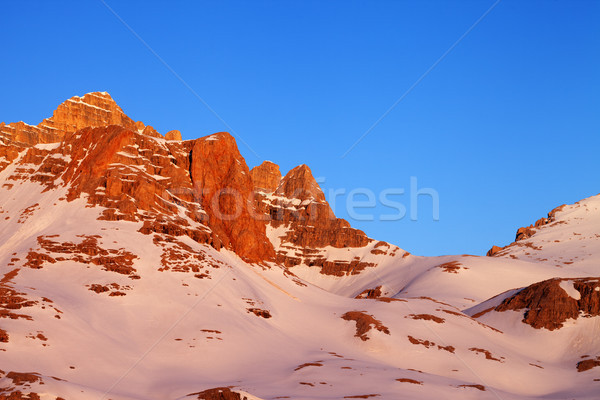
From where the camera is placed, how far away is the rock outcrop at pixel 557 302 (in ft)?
449

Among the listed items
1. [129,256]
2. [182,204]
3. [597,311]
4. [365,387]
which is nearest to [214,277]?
[129,256]

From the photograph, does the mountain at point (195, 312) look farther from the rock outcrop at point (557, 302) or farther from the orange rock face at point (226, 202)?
the orange rock face at point (226, 202)

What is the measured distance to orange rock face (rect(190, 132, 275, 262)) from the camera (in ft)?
602

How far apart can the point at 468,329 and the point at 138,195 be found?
89.3 metres

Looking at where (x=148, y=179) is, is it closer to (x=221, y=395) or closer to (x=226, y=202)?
(x=226, y=202)

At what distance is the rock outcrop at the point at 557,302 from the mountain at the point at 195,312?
369mm

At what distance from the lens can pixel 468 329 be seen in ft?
431

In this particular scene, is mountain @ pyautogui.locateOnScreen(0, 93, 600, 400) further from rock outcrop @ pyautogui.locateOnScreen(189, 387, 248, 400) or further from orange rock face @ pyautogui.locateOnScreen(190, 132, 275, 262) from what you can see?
orange rock face @ pyautogui.locateOnScreen(190, 132, 275, 262)

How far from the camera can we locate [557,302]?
141 meters

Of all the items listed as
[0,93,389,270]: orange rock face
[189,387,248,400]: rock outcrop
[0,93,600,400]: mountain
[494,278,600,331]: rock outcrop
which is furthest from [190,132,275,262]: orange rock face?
[189,387,248,400]: rock outcrop

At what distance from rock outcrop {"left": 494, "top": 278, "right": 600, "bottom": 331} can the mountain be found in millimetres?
369

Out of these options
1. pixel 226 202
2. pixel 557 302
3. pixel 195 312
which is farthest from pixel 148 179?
pixel 557 302

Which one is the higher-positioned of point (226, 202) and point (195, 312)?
point (226, 202)

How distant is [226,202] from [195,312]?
3008 inches
